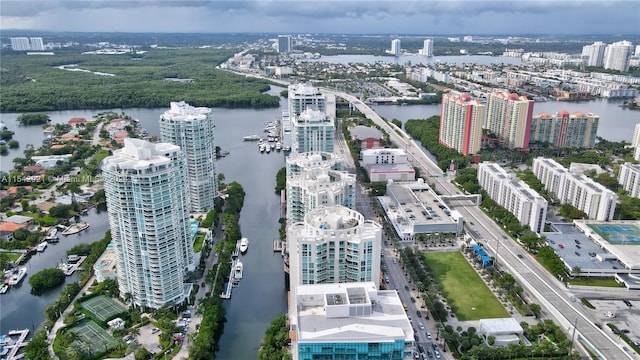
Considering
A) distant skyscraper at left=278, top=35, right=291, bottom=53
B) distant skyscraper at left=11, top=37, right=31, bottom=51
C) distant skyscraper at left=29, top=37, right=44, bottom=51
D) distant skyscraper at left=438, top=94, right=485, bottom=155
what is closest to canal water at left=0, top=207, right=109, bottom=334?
distant skyscraper at left=438, top=94, right=485, bottom=155

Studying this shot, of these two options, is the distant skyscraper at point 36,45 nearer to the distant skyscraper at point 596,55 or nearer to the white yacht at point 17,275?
the white yacht at point 17,275

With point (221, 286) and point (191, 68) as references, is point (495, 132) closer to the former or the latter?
point (221, 286)

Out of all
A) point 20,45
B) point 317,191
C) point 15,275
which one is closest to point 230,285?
point 317,191

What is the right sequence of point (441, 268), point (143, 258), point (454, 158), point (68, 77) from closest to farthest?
point (143, 258), point (441, 268), point (454, 158), point (68, 77)

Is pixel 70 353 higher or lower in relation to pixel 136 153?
lower

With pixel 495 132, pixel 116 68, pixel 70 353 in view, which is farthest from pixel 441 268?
pixel 116 68

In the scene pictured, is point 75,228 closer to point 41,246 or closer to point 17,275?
point 41,246

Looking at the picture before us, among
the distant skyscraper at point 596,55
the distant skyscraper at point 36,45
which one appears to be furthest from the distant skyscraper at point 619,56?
the distant skyscraper at point 36,45
